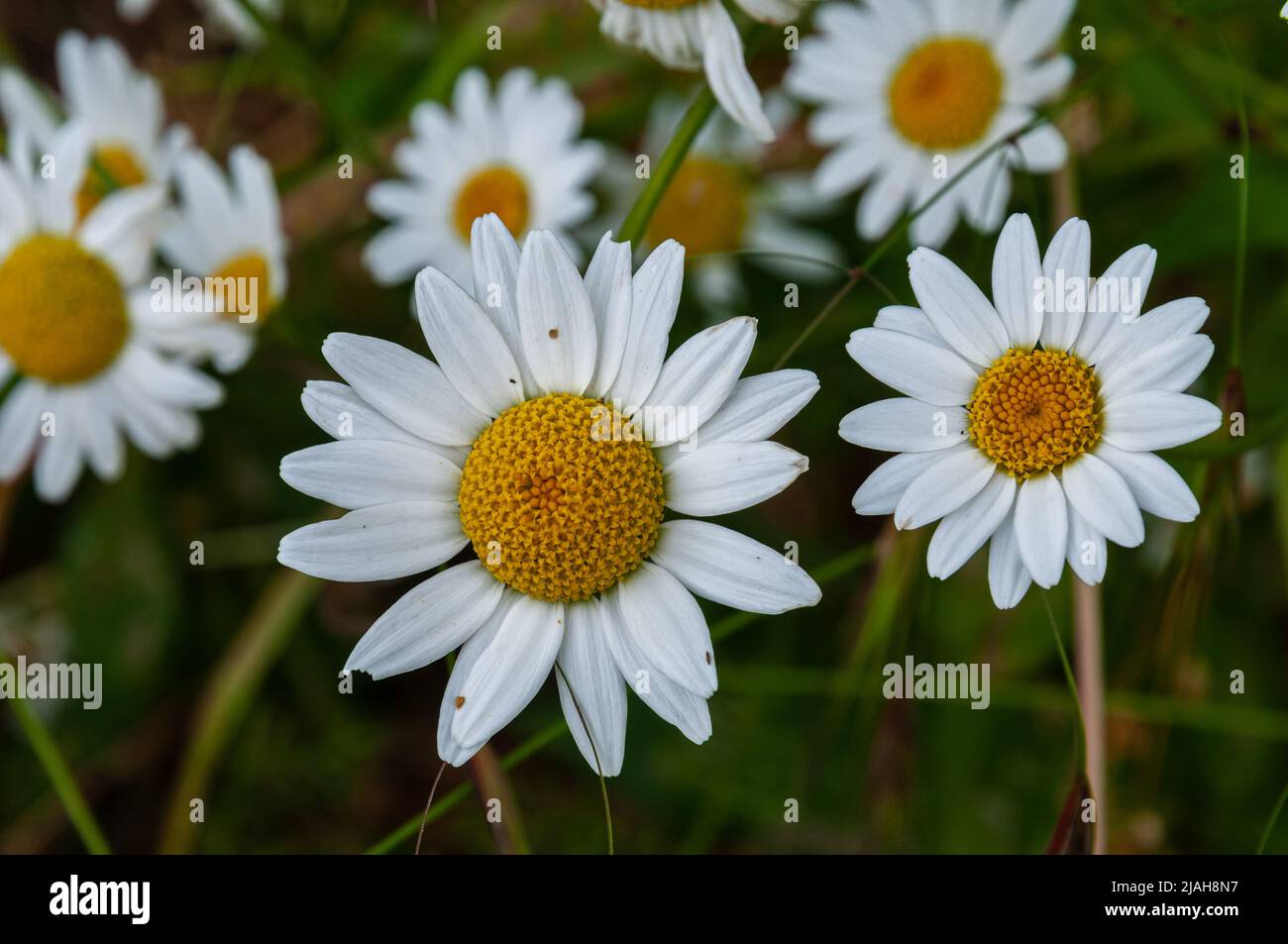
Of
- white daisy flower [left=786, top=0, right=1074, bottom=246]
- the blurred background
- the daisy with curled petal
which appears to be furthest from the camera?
the blurred background

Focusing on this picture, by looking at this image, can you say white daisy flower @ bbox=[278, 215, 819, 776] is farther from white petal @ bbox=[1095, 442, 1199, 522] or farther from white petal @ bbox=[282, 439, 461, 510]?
white petal @ bbox=[1095, 442, 1199, 522]

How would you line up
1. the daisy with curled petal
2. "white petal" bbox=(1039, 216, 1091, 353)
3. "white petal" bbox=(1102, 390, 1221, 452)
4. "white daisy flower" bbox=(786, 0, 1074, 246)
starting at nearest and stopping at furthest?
"white petal" bbox=(1102, 390, 1221, 452), "white petal" bbox=(1039, 216, 1091, 353), the daisy with curled petal, "white daisy flower" bbox=(786, 0, 1074, 246)

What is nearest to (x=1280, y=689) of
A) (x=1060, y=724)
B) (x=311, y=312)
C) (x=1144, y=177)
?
(x=1060, y=724)

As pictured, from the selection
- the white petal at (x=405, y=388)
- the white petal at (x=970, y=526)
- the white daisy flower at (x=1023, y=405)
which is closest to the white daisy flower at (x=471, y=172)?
the white petal at (x=405, y=388)

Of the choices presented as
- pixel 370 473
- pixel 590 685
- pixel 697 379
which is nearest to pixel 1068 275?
pixel 697 379

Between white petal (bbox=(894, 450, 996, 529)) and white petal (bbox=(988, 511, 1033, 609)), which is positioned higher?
white petal (bbox=(894, 450, 996, 529))

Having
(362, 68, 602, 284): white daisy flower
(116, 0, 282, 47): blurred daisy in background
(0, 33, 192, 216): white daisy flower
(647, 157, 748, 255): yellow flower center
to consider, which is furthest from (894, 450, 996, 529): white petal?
(116, 0, 282, 47): blurred daisy in background

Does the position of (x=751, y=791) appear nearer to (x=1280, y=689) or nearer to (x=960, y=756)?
(x=960, y=756)
